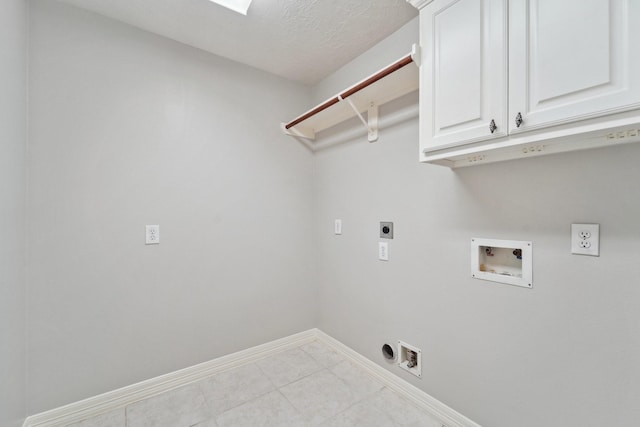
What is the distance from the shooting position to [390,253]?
6.28ft

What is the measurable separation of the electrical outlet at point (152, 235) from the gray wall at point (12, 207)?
57cm

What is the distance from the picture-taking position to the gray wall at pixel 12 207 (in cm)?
120

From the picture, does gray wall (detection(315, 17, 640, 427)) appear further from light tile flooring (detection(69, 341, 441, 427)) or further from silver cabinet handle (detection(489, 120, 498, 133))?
silver cabinet handle (detection(489, 120, 498, 133))

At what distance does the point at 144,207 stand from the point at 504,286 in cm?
219

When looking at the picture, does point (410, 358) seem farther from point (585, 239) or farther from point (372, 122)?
point (372, 122)

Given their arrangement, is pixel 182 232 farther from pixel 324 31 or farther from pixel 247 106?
pixel 324 31

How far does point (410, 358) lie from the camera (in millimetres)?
1781

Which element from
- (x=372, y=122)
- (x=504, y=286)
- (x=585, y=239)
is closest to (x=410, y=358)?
(x=504, y=286)

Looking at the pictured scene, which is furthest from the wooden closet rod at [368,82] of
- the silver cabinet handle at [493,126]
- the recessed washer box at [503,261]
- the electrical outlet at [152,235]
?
the electrical outlet at [152,235]

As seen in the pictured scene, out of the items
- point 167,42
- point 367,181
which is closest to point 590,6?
point 367,181

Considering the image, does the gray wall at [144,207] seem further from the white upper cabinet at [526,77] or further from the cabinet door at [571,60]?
the cabinet door at [571,60]

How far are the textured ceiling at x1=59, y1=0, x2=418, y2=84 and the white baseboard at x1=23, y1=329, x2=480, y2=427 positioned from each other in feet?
7.72

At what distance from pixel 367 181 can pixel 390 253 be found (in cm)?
57

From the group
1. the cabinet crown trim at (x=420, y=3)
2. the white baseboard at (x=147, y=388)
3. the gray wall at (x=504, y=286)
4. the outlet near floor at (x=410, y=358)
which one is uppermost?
the cabinet crown trim at (x=420, y=3)
